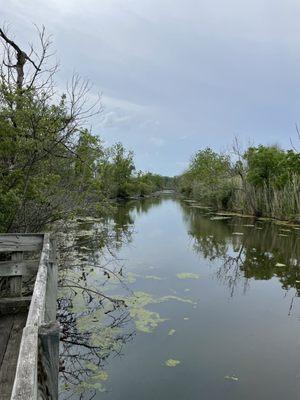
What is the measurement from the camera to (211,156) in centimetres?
4459

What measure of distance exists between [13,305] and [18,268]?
1.41ft

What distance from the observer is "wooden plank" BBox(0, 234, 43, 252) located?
439 centimetres

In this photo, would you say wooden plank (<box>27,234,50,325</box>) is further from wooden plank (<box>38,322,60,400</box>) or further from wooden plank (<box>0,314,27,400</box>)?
wooden plank (<box>0,314,27,400</box>)

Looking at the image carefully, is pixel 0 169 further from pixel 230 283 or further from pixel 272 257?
pixel 272 257

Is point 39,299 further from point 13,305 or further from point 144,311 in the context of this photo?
point 144,311

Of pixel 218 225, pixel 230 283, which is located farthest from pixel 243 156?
pixel 230 283

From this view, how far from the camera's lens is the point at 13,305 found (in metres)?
4.51

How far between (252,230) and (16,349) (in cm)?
1640

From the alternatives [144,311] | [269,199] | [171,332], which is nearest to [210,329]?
[171,332]

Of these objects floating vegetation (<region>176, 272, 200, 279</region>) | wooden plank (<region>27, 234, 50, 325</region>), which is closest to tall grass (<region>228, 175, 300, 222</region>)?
floating vegetation (<region>176, 272, 200, 279</region>)

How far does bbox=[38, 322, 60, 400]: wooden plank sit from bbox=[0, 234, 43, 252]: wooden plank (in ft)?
9.55

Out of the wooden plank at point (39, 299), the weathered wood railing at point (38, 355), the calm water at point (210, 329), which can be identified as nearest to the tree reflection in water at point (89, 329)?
the calm water at point (210, 329)

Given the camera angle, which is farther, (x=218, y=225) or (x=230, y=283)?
(x=218, y=225)

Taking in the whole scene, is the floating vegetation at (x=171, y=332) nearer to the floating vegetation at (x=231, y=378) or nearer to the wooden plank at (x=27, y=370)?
the floating vegetation at (x=231, y=378)
